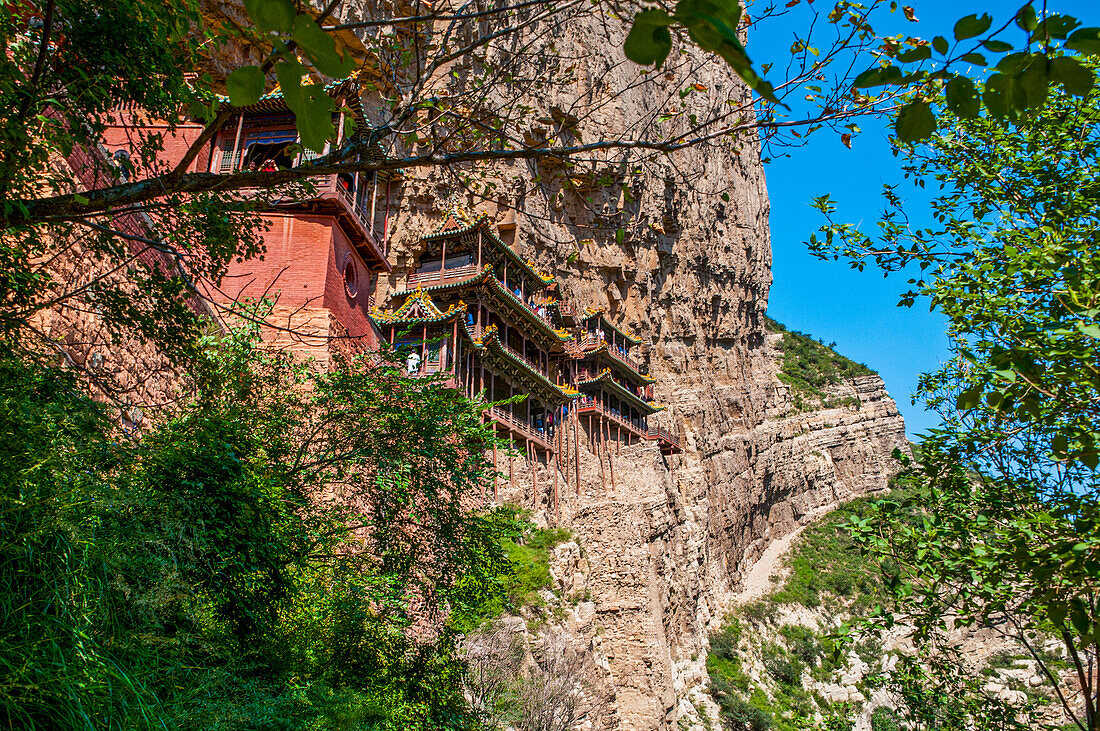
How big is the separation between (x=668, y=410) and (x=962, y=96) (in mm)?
34813

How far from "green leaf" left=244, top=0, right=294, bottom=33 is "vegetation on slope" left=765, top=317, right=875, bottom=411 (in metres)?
53.4

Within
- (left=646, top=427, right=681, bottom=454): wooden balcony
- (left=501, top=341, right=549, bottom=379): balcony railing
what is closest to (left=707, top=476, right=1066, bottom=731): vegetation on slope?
(left=646, top=427, right=681, bottom=454): wooden balcony

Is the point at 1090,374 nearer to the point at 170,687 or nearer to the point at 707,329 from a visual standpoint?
the point at 170,687

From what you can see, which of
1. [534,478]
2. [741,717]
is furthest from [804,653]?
[534,478]

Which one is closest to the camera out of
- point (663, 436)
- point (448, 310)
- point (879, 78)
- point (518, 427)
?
point (879, 78)

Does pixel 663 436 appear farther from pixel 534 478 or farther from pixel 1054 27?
pixel 1054 27

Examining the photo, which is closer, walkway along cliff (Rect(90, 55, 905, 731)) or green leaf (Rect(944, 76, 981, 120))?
green leaf (Rect(944, 76, 981, 120))

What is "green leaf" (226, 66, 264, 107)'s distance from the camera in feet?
6.11

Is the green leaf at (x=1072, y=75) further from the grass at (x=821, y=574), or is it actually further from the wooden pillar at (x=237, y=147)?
the grass at (x=821, y=574)

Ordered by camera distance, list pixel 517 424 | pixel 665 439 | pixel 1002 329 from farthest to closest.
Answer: pixel 665 439
pixel 517 424
pixel 1002 329

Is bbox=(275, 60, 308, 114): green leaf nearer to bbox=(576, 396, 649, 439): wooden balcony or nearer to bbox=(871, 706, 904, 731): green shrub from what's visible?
bbox=(576, 396, 649, 439): wooden balcony

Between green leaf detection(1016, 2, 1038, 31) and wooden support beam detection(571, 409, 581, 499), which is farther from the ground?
wooden support beam detection(571, 409, 581, 499)

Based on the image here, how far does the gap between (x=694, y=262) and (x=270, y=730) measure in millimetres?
37069

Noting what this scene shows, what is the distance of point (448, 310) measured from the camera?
21.0 m
